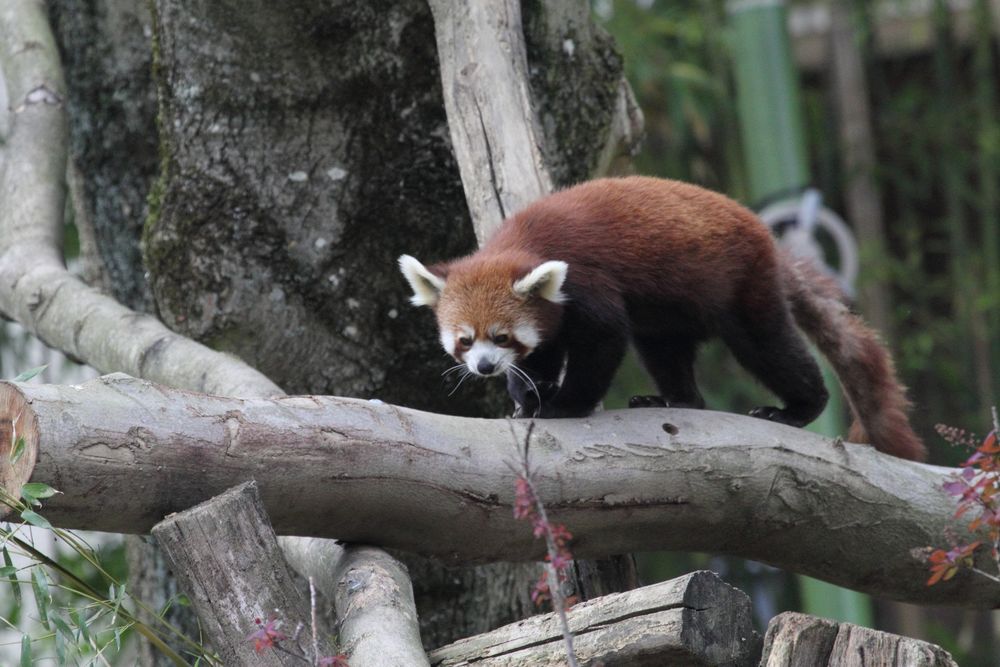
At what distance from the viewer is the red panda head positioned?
2795 millimetres

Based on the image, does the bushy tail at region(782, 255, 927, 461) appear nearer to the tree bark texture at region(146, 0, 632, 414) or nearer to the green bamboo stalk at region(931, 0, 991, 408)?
the tree bark texture at region(146, 0, 632, 414)

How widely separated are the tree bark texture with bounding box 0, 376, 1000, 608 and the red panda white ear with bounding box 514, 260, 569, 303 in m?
0.32

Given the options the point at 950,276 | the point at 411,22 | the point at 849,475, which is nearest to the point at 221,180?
the point at 411,22

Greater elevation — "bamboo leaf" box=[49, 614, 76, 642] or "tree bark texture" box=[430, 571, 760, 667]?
"bamboo leaf" box=[49, 614, 76, 642]

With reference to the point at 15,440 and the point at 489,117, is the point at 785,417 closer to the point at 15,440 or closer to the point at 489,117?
the point at 489,117

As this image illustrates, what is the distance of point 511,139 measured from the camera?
9.75ft

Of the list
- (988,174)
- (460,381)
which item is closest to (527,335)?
(460,381)

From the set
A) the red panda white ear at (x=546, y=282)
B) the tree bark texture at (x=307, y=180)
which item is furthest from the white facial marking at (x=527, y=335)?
the tree bark texture at (x=307, y=180)

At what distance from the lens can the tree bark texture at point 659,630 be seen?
1.87m

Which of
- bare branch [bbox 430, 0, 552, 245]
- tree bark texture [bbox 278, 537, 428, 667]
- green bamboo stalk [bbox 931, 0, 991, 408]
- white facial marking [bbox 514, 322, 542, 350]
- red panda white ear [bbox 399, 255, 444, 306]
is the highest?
bare branch [bbox 430, 0, 552, 245]

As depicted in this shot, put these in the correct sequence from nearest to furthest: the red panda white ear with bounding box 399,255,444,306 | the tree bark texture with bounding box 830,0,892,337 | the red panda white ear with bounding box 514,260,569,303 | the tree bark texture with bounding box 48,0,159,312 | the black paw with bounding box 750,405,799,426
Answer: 1. the red panda white ear with bounding box 514,260,569,303
2. the red panda white ear with bounding box 399,255,444,306
3. the black paw with bounding box 750,405,799,426
4. the tree bark texture with bounding box 48,0,159,312
5. the tree bark texture with bounding box 830,0,892,337

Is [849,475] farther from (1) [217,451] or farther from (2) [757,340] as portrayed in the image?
(1) [217,451]

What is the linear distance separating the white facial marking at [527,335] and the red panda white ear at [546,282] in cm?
12

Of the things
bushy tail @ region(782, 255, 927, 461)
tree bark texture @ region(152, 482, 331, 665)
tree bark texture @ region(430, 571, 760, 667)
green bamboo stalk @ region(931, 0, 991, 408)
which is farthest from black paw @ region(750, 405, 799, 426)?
green bamboo stalk @ region(931, 0, 991, 408)
